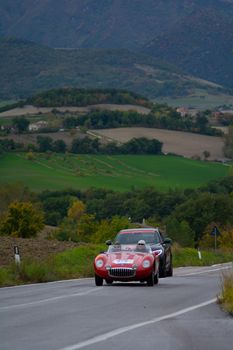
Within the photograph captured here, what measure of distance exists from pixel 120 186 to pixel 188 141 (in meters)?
40.7

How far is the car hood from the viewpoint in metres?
23.9

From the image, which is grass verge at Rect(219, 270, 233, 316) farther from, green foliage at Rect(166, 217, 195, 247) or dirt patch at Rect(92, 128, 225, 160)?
dirt patch at Rect(92, 128, 225, 160)

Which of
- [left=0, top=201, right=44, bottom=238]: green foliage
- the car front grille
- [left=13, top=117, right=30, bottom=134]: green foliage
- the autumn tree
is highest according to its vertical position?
the car front grille

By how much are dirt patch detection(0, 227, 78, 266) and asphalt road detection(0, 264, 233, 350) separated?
7.47 m

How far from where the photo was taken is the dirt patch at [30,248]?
3120 centimetres

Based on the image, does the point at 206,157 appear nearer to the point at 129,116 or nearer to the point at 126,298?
the point at 129,116

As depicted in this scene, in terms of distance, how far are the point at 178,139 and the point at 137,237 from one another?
13072 centimetres

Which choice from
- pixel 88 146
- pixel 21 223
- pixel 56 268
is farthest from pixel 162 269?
pixel 88 146

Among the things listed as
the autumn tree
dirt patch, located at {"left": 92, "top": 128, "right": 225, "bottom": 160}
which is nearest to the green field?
the autumn tree

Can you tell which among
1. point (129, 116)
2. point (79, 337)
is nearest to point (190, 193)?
point (129, 116)

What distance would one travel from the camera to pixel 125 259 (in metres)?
24.0

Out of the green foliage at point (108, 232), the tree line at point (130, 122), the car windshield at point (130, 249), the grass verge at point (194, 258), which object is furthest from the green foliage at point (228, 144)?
the car windshield at point (130, 249)

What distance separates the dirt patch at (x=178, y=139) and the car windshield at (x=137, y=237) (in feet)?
385

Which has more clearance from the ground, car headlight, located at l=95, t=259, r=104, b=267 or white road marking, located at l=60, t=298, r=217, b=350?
white road marking, located at l=60, t=298, r=217, b=350
